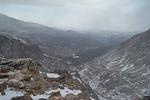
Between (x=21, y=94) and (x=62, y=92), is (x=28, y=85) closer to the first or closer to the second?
(x=21, y=94)

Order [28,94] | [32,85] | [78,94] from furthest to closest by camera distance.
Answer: [78,94]
[32,85]
[28,94]

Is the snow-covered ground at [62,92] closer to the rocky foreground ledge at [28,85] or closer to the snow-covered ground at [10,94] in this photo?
the rocky foreground ledge at [28,85]

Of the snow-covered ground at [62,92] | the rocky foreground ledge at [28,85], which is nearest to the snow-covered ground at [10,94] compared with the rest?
the rocky foreground ledge at [28,85]

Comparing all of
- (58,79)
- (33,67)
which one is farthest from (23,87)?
(58,79)

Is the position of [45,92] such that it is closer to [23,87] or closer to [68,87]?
[23,87]

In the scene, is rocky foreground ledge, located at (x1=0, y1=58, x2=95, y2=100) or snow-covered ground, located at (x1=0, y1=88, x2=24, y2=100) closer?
snow-covered ground, located at (x1=0, y1=88, x2=24, y2=100)

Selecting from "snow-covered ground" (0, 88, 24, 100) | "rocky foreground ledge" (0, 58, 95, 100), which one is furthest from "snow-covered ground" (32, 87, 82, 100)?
"snow-covered ground" (0, 88, 24, 100)

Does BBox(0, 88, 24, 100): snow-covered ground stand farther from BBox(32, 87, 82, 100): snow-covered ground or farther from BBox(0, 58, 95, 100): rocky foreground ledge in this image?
BBox(32, 87, 82, 100): snow-covered ground

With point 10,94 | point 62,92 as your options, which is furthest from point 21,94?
point 62,92

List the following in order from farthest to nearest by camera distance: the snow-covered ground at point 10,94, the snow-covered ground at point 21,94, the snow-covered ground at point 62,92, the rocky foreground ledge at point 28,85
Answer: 1. the snow-covered ground at point 62,92
2. the rocky foreground ledge at point 28,85
3. the snow-covered ground at point 21,94
4. the snow-covered ground at point 10,94
